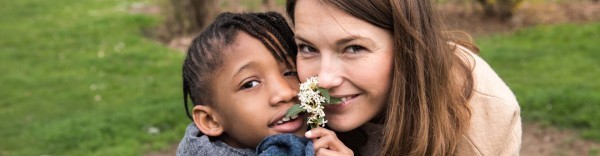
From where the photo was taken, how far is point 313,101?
91.4 inches

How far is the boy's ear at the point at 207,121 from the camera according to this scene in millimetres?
2527

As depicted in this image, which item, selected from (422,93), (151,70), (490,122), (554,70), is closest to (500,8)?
(554,70)

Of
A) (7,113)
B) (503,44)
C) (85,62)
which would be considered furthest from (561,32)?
(7,113)

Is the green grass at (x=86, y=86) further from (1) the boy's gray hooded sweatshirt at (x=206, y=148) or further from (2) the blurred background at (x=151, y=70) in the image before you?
(1) the boy's gray hooded sweatshirt at (x=206, y=148)

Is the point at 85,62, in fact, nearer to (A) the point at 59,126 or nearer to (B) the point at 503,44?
(A) the point at 59,126

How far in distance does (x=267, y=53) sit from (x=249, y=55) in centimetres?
6

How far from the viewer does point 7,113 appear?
6.68 m

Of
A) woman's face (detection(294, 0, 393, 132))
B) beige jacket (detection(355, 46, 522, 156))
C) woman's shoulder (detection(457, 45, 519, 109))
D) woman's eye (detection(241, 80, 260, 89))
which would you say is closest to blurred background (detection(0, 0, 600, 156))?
woman's shoulder (detection(457, 45, 519, 109))

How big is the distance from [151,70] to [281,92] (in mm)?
5815

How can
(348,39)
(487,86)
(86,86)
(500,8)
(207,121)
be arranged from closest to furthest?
(348,39)
(207,121)
(487,86)
(86,86)
(500,8)

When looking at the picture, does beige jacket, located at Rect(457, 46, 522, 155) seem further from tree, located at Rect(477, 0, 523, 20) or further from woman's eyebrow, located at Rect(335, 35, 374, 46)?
tree, located at Rect(477, 0, 523, 20)

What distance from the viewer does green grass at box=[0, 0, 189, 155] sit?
19.4ft

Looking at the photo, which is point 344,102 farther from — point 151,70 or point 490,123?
point 151,70

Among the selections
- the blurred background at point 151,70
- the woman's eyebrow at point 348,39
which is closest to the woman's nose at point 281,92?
the woman's eyebrow at point 348,39
